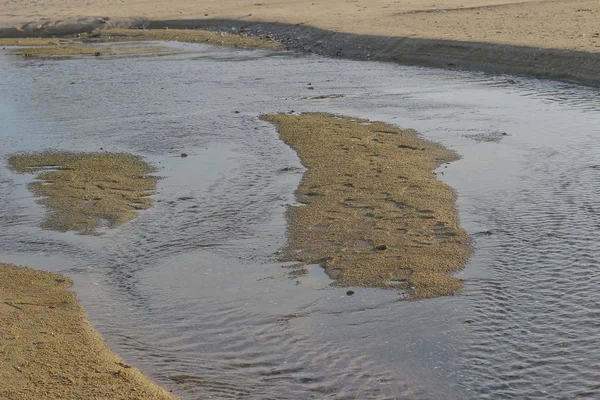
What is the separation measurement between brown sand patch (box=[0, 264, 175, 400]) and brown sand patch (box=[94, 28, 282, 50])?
1597cm

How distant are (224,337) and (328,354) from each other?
27.2 inches

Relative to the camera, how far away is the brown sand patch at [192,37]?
21984 mm

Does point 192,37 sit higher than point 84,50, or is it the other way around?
point 192,37

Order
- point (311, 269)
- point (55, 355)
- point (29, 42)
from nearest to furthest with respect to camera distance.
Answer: point (55, 355), point (311, 269), point (29, 42)

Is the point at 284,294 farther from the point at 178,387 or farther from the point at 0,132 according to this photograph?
the point at 0,132

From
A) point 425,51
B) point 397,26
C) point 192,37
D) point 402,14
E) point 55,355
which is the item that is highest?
point 402,14

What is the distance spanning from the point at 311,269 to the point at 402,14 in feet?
58.4

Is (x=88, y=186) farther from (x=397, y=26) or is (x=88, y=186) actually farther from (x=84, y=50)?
(x=84, y=50)

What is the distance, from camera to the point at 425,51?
17.9 m

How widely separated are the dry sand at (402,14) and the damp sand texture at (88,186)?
912cm

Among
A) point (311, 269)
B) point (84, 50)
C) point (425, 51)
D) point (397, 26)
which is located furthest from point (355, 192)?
point (84, 50)

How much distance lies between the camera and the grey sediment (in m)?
15.0

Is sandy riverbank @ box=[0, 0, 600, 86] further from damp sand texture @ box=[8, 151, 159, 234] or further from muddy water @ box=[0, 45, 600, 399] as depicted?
damp sand texture @ box=[8, 151, 159, 234]

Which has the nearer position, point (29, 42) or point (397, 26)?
point (397, 26)
